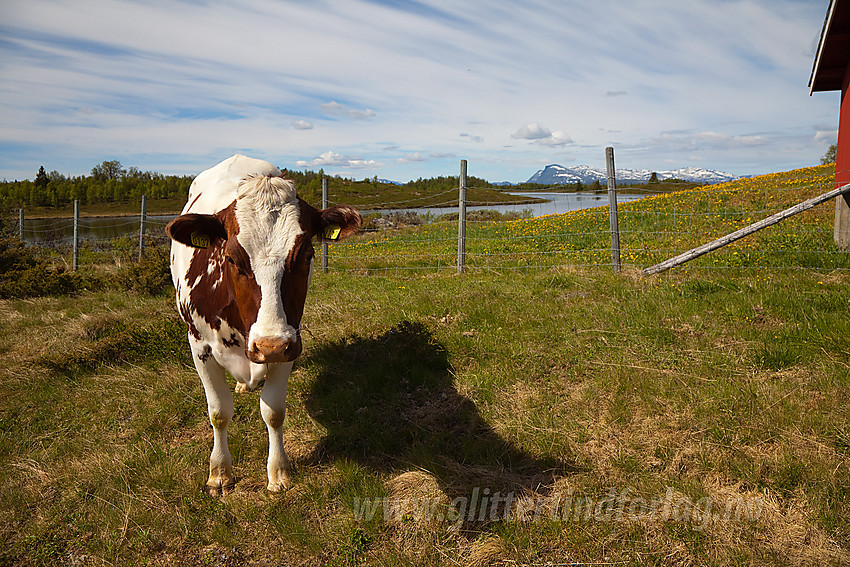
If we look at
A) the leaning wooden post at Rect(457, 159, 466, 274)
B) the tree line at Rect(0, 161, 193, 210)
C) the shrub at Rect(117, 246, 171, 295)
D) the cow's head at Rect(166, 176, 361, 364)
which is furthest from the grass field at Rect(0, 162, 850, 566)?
the tree line at Rect(0, 161, 193, 210)

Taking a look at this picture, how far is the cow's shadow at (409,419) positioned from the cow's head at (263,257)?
1.45 metres

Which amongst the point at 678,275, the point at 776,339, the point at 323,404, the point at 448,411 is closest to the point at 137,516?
the point at 323,404

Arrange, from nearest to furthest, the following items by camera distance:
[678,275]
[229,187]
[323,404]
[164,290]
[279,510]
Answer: [279,510] < [229,187] < [323,404] < [678,275] < [164,290]

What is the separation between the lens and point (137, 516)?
11.9 ft

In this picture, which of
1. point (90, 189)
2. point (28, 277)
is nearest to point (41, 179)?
point (90, 189)

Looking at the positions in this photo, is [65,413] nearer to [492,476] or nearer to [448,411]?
[448,411]

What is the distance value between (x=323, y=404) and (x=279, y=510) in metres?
1.48

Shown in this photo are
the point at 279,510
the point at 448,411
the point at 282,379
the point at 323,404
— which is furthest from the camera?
the point at 323,404

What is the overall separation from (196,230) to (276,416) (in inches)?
60.0

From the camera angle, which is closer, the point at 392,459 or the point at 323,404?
the point at 392,459

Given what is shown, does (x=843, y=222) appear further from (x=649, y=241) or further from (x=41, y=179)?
(x=41, y=179)

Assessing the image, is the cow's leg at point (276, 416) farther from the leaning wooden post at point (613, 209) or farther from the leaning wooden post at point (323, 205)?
the leaning wooden post at point (323, 205)

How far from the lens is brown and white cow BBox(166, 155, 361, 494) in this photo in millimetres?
3166

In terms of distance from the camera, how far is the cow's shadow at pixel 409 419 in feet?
12.7
